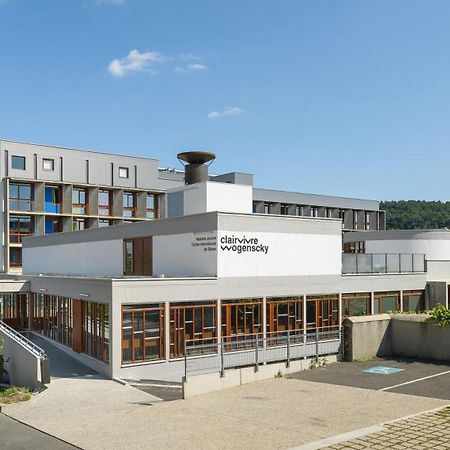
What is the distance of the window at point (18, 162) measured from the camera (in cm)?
4984

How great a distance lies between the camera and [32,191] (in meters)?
51.2

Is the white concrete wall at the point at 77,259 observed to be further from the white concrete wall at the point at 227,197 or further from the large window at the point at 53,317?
the white concrete wall at the point at 227,197

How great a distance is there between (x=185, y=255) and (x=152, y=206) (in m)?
32.3

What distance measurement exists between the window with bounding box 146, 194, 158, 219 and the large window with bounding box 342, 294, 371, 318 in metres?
31.1

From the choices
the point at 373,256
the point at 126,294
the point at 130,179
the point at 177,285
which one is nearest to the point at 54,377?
the point at 126,294

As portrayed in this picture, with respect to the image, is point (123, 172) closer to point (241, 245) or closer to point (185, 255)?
point (185, 255)

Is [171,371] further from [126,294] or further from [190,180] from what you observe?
[190,180]

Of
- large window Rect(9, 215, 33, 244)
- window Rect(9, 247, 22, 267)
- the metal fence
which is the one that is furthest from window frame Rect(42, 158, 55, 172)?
the metal fence

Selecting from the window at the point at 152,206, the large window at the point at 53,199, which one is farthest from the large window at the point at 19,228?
the window at the point at 152,206

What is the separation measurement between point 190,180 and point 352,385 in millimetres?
15500

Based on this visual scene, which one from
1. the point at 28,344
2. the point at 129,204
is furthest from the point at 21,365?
the point at 129,204

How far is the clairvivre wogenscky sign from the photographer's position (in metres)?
25.6

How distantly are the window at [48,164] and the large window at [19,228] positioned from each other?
4.57 metres

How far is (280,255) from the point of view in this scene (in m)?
27.3
